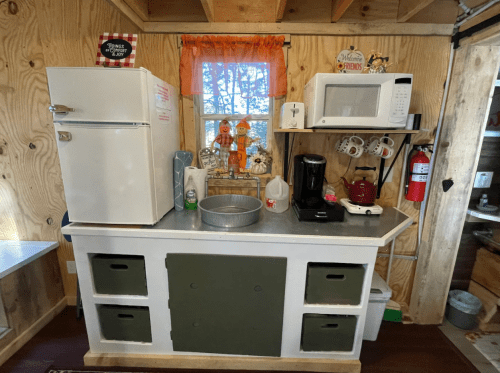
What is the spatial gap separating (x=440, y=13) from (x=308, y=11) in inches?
32.9

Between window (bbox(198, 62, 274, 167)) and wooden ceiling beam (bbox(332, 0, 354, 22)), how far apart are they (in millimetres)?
512

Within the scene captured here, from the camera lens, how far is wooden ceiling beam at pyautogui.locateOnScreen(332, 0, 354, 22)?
4.47 ft

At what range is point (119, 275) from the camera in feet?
4.28

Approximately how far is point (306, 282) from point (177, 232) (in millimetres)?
740

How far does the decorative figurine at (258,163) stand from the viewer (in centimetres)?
172

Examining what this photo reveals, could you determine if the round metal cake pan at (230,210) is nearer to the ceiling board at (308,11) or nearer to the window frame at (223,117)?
the window frame at (223,117)

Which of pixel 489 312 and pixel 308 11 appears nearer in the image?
pixel 308 11

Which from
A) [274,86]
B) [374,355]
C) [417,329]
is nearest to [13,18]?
[274,86]

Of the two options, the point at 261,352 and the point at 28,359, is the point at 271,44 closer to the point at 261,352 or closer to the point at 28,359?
the point at 261,352

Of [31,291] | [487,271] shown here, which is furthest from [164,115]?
[487,271]

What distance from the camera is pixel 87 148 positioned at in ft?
3.85

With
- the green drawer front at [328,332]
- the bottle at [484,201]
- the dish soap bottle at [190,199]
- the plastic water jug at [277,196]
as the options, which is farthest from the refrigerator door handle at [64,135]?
the bottle at [484,201]

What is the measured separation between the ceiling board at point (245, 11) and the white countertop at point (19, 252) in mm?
2022

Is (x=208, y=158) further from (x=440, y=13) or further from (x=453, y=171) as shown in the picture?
(x=440, y=13)
